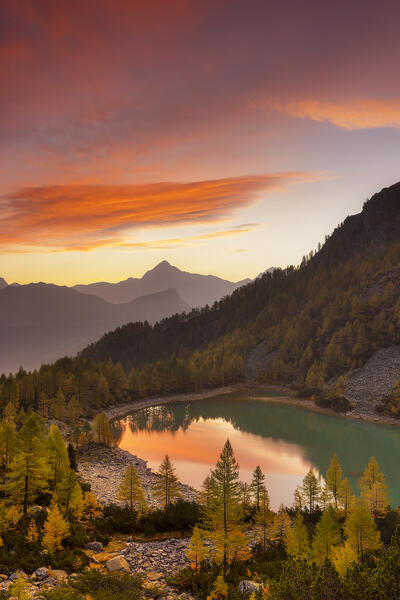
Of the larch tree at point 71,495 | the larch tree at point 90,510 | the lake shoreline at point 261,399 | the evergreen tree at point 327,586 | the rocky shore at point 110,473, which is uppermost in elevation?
the evergreen tree at point 327,586

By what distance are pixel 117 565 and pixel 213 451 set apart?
5560 cm

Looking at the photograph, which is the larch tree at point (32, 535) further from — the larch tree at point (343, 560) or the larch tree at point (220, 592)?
the larch tree at point (343, 560)

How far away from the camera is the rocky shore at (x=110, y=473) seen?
51197 millimetres

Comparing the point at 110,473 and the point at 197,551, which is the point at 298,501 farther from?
the point at 110,473

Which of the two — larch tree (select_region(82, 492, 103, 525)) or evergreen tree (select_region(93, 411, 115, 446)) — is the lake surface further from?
larch tree (select_region(82, 492, 103, 525))

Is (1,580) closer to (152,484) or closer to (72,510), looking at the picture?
(72,510)

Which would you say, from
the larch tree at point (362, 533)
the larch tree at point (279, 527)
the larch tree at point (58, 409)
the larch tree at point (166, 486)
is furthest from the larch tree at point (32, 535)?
the larch tree at point (58, 409)

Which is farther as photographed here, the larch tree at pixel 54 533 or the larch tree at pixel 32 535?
the larch tree at pixel 32 535

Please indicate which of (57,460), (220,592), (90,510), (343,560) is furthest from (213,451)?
(343,560)

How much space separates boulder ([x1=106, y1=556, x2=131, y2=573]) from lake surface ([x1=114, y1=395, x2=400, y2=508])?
30513 millimetres

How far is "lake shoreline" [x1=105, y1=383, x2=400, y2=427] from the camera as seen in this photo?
103 meters

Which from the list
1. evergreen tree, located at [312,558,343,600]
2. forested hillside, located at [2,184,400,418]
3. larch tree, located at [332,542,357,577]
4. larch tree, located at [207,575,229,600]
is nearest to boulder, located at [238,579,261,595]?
larch tree, located at [207,575,229,600]

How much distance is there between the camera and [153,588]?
927 inches

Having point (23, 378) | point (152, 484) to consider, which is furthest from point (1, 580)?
point (23, 378)
